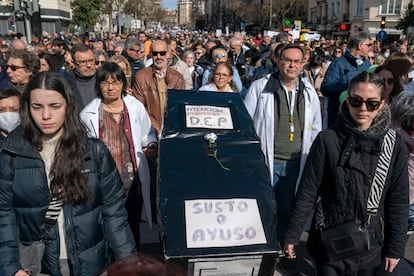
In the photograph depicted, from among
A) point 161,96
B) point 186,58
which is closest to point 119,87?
point 161,96

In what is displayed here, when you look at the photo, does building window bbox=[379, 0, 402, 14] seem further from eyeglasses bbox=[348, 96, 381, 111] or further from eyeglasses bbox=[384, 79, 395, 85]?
eyeglasses bbox=[348, 96, 381, 111]

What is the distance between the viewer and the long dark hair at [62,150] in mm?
2223

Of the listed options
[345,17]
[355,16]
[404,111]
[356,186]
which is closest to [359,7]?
[355,16]

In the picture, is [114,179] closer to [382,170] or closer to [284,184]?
[382,170]

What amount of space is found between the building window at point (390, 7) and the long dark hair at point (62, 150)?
1972 inches

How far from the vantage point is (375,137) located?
7.82ft

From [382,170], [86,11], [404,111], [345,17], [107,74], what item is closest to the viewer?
[382,170]

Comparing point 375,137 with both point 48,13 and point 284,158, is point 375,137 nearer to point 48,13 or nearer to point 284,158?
point 284,158

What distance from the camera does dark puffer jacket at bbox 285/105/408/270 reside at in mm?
2436

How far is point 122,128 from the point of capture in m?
3.41

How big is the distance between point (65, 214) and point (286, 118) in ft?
6.82

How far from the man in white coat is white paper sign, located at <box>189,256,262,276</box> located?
145 centimetres

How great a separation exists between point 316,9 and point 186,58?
6300cm

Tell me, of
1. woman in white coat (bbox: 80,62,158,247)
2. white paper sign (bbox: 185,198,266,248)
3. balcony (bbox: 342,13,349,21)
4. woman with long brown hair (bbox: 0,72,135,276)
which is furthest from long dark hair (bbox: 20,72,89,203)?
balcony (bbox: 342,13,349,21)
